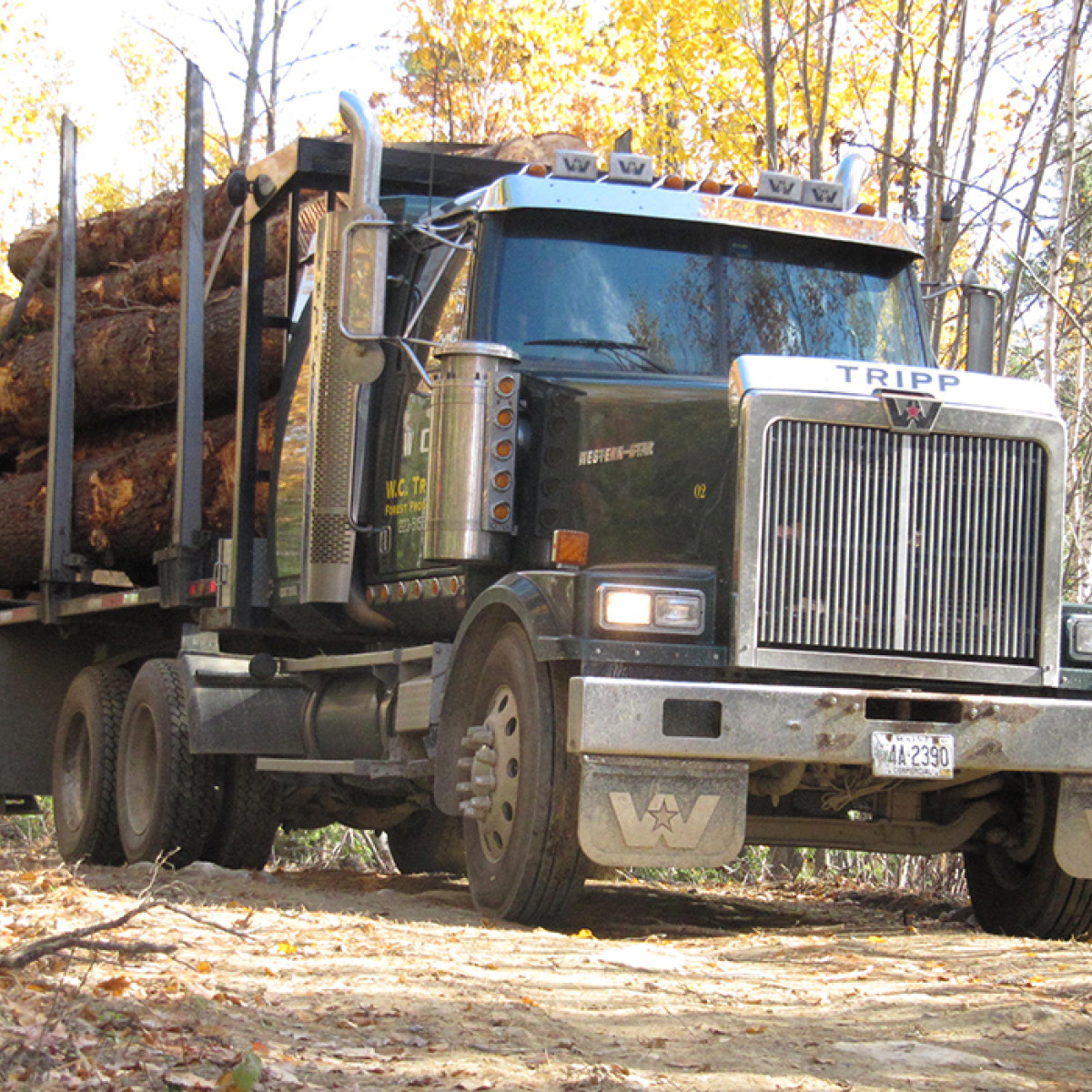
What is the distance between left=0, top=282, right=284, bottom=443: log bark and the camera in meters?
9.74

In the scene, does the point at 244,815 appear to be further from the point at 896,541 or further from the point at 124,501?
the point at 896,541

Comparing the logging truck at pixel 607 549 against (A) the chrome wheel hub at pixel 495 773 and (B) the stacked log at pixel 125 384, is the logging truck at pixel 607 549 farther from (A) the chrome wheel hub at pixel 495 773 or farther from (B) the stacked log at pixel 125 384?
(B) the stacked log at pixel 125 384

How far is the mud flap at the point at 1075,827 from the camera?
6.57 m

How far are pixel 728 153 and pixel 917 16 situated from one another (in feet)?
11.8

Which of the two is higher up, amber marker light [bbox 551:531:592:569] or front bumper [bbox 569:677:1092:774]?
amber marker light [bbox 551:531:592:569]

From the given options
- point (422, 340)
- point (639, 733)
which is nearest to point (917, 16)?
point (422, 340)

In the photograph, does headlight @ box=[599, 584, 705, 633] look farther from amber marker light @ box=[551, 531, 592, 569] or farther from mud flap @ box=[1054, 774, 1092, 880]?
mud flap @ box=[1054, 774, 1092, 880]

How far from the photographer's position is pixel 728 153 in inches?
769

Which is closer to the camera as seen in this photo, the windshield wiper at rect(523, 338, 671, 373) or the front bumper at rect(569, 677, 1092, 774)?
the front bumper at rect(569, 677, 1092, 774)

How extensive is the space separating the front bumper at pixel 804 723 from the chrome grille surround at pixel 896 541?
18 centimetres

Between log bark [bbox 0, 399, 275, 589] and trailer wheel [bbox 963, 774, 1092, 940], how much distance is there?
426cm

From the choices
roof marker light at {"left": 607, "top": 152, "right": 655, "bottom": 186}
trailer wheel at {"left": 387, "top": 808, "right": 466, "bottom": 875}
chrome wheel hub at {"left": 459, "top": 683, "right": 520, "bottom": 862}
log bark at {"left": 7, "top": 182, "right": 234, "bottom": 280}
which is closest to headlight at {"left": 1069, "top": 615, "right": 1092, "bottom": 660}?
chrome wheel hub at {"left": 459, "top": 683, "right": 520, "bottom": 862}

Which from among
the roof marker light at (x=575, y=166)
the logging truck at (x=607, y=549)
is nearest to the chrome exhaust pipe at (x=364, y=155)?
the logging truck at (x=607, y=549)

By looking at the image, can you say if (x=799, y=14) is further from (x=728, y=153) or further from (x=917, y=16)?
(x=728, y=153)
